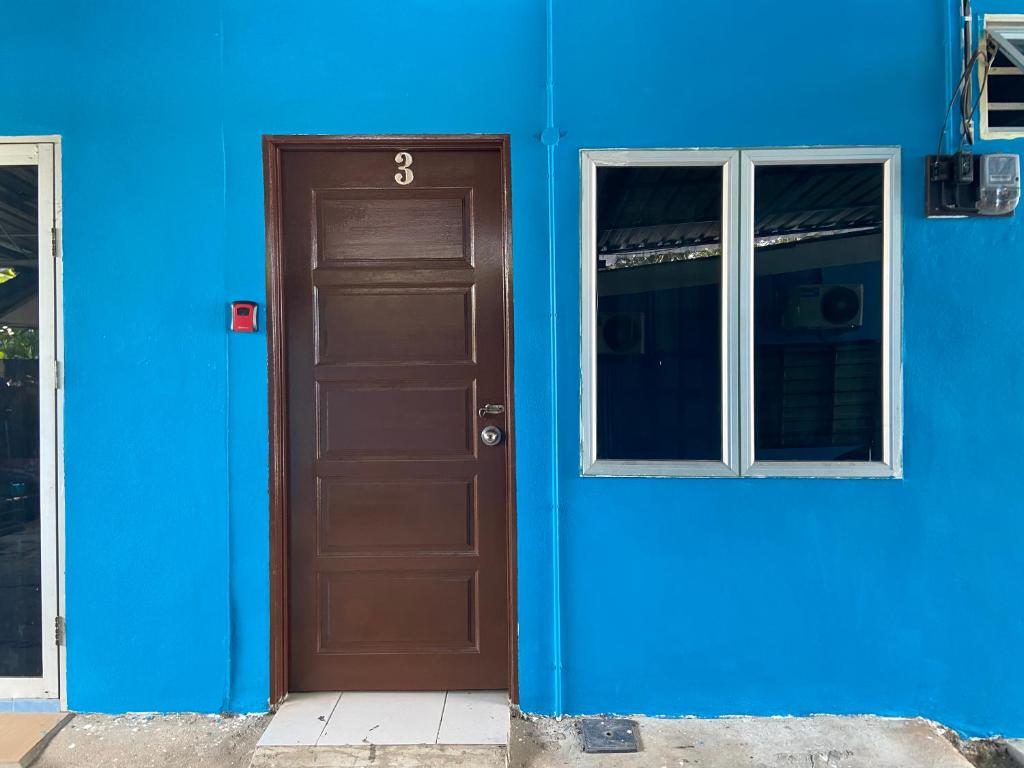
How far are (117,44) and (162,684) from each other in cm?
267

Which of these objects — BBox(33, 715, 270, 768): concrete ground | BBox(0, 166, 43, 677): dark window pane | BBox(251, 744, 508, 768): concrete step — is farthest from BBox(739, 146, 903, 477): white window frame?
BBox(0, 166, 43, 677): dark window pane

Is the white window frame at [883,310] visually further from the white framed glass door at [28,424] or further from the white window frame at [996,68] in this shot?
the white framed glass door at [28,424]

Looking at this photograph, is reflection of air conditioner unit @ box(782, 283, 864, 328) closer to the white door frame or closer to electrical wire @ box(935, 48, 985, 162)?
electrical wire @ box(935, 48, 985, 162)

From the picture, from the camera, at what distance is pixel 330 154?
3.01m

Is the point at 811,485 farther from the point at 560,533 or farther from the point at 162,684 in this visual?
the point at 162,684

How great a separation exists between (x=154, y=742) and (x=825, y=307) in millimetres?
3216

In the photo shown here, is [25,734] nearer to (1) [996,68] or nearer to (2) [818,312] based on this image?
(2) [818,312]

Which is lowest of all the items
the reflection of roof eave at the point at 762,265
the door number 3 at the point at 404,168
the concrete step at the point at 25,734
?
the concrete step at the point at 25,734

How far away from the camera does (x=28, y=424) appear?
117 inches

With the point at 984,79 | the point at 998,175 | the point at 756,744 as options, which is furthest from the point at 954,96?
the point at 756,744

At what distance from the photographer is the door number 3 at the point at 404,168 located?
301cm

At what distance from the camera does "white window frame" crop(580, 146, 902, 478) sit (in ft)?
9.39

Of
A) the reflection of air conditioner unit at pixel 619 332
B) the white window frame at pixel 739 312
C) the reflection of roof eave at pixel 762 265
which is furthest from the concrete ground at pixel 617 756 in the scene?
the reflection of roof eave at pixel 762 265

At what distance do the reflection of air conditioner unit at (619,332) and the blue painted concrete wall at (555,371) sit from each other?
121mm
